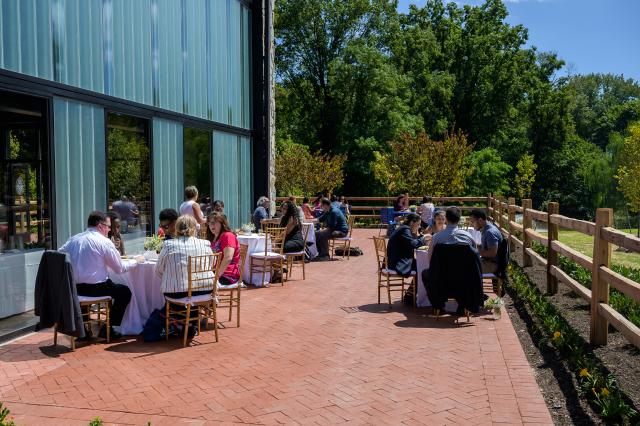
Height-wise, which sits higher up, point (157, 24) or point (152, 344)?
point (157, 24)

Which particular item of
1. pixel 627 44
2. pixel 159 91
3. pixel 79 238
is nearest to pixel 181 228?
pixel 79 238

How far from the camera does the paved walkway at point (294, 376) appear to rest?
15.5ft

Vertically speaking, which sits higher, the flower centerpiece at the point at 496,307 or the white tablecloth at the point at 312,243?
the white tablecloth at the point at 312,243

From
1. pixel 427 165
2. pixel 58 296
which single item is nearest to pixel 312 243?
pixel 58 296

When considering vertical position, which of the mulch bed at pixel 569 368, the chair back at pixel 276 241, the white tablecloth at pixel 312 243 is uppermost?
the chair back at pixel 276 241

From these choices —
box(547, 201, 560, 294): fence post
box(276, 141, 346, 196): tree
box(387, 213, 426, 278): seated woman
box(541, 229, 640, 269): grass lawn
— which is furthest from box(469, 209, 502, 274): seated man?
box(276, 141, 346, 196): tree

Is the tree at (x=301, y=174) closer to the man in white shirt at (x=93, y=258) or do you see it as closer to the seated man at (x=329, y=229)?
the seated man at (x=329, y=229)

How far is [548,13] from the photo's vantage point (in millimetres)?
39688

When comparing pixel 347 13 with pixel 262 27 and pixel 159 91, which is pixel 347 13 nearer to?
pixel 262 27

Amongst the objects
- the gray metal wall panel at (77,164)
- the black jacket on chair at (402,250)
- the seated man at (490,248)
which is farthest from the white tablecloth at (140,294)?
the seated man at (490,248)

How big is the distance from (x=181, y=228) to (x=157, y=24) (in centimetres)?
576

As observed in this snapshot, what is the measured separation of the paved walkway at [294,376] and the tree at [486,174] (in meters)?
29.0

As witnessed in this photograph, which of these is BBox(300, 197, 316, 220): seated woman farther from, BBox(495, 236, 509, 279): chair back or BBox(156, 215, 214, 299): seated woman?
BBox(156, 215, 214, 299): seated woman

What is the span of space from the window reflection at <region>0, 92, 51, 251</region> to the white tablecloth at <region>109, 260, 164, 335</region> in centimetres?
143
